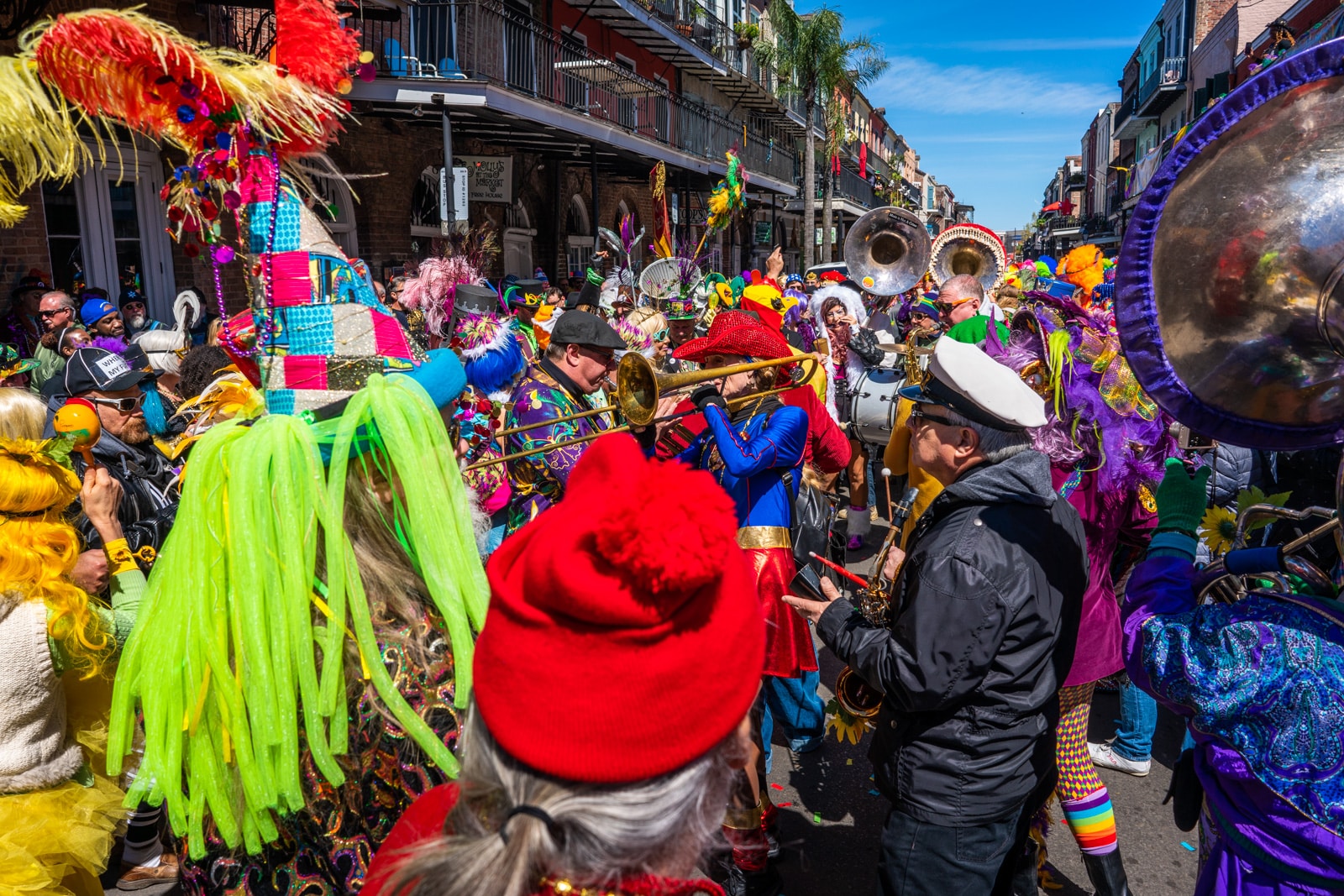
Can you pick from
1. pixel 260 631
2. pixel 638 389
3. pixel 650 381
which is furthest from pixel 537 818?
pixel 638 389

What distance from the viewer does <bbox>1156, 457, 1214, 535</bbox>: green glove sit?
185 cm

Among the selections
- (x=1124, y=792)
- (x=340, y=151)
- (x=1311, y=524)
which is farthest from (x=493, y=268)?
(x=1311, y=524)

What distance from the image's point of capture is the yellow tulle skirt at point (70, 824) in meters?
1.94

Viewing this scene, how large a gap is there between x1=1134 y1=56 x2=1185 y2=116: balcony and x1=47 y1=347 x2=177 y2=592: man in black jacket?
44.4 meters

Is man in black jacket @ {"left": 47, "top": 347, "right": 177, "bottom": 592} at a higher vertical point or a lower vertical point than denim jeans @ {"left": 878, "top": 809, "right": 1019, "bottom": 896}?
higher

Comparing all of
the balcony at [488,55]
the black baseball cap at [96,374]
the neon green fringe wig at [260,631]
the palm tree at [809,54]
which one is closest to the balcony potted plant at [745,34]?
the palm tree at [809,54]

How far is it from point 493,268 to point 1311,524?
14197mm

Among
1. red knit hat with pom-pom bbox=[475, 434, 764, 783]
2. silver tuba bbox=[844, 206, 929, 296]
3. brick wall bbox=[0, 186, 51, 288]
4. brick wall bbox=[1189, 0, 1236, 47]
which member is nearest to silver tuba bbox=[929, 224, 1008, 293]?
silver tuba bbox=[844, 206, 929, 296]

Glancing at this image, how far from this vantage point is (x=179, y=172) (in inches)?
69.4

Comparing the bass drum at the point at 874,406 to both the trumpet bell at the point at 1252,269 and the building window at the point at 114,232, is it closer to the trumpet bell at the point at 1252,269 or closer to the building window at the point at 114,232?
the trumpet bell at the point at 1252,269

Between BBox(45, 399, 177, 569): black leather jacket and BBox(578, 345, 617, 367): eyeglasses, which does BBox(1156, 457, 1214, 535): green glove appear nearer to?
BBox(578, 345, 617, 367): eyeglasses

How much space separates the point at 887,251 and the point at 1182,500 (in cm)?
1041

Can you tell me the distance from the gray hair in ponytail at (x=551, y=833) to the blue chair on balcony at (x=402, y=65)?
1026 cm

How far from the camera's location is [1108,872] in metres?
2.71
